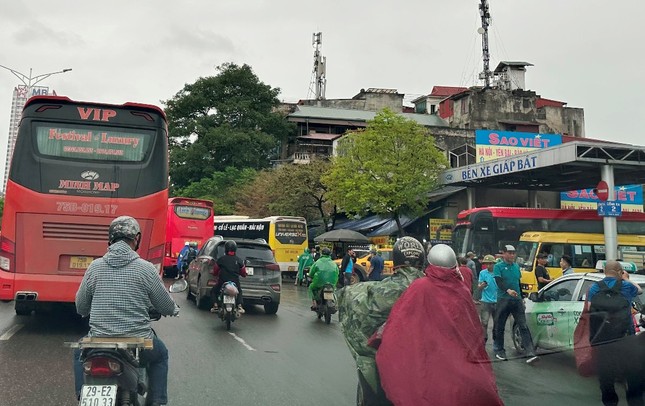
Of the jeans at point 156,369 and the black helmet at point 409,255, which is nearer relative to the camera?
the black helmet at point 409,255

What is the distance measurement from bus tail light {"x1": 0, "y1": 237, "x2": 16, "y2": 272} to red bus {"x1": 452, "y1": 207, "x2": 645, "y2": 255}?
17.7 meters

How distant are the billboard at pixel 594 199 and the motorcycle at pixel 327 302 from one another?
28127mm


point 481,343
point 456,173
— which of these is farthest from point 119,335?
point 456,173

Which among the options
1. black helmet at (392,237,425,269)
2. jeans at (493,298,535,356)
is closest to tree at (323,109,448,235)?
jeans at (493,298,535,356)

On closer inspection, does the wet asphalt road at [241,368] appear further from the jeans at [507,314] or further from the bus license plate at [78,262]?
the jeans at [507,314]

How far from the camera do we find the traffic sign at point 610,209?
19562 mm

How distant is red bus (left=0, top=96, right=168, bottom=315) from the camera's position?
8.86m

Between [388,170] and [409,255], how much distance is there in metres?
28.9

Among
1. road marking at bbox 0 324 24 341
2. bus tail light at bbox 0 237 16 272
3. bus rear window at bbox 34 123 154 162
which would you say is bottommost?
road marking at bbox 0 324 24 341

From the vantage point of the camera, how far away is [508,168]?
2628cm

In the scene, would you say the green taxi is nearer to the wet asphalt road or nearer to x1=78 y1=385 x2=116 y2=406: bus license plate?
the wet asphalt road

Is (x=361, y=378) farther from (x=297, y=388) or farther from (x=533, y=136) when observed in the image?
(x=533, y=136)

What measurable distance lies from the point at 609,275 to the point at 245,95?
2236 inches

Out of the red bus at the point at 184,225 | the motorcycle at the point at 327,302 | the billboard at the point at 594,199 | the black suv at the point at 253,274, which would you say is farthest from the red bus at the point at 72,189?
the billboard at the point at 594,199
